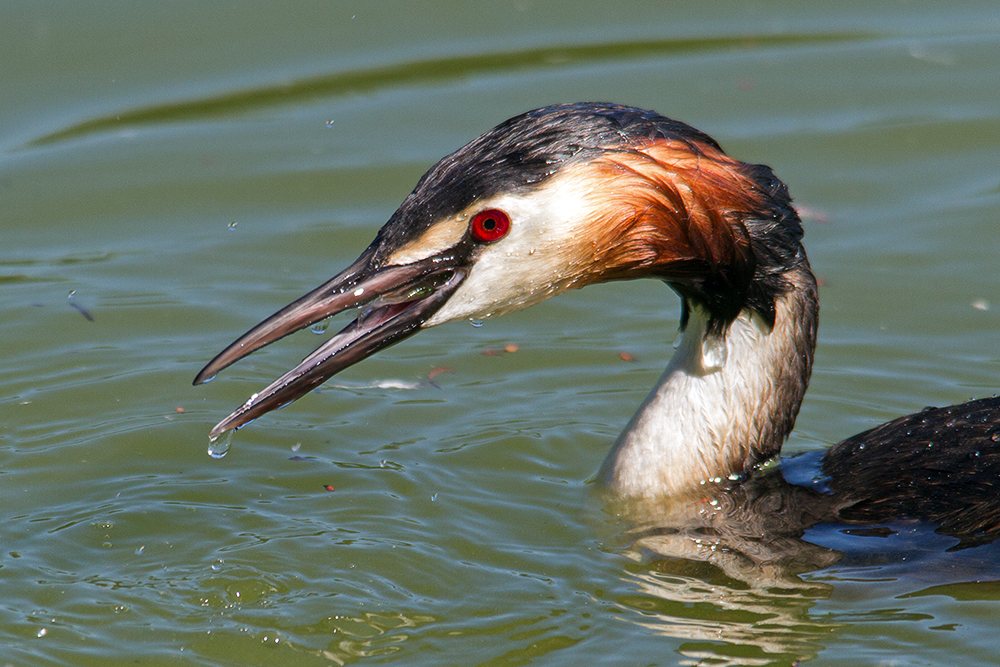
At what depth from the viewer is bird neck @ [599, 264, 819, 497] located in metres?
6.06

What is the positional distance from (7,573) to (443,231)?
222 cm

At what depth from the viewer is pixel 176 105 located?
1072 cm

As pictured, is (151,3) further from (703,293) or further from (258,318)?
(703,293)

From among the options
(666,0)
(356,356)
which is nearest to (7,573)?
(356,356)

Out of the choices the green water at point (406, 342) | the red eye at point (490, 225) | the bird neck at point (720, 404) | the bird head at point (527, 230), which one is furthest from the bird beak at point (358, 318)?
the bird neck at point (720, 404)

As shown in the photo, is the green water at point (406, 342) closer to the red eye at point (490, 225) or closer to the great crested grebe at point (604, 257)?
the great crested grebe at point (604, 257)

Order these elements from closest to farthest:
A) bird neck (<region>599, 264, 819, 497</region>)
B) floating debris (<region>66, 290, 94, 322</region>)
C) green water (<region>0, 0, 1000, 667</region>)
A: green water (<region>0, 0, 1000, 667</region>)
bird neck (<region>599, 264, 819, 497</region>)
floating debris (<region>66, 290, 94, 322</region>)

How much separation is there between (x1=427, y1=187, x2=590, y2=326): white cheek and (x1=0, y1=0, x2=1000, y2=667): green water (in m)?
1.13

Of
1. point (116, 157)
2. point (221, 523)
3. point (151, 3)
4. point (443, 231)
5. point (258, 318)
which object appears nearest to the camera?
point (443, 231)

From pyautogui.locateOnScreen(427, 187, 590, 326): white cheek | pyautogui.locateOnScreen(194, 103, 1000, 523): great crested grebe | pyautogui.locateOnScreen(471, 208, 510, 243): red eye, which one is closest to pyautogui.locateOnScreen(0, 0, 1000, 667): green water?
pyautogui.locateOnScreen(194, 103, 1000, 523): great crested grebe

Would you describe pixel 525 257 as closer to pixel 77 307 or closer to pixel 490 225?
pixel 490 225

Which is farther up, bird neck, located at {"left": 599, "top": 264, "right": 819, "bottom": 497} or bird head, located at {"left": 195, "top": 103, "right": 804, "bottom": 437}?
bird head, located at {"left": 195, "top": 103, "right": 804, "bottom": 437}

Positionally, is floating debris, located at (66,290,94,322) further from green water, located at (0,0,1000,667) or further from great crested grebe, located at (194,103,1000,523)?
great crested grebe, located at (194,103,1000,523)

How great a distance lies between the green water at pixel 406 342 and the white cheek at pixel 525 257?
1.13 meters
